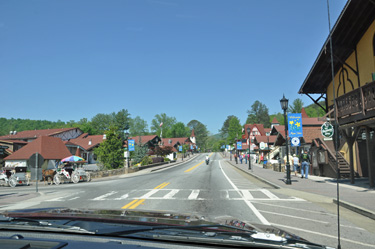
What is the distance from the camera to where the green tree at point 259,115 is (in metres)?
149

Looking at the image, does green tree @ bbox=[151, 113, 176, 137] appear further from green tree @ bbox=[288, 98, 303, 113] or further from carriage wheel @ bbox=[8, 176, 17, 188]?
carriage wheel @ bbox=[8, 176, 17, 188]

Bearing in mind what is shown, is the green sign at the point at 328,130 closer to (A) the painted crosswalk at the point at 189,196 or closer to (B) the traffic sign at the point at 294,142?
(A) the painted crosswalk at the point at 189,196

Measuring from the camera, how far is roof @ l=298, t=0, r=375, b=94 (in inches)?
635

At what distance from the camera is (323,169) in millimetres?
23328

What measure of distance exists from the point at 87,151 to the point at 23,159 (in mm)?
24784

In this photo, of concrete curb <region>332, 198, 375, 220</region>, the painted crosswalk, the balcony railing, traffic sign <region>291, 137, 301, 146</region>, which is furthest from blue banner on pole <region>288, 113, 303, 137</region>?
concrete curb <region>332, 198, 375, 220</region>

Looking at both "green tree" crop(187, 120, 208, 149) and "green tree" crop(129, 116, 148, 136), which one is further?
"green tree" crop(187, 120, 208, 149)

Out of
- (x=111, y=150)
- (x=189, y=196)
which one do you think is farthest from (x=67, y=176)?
(x=189, y=196)

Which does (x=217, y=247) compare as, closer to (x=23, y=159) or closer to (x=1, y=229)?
(x=1, y=229)

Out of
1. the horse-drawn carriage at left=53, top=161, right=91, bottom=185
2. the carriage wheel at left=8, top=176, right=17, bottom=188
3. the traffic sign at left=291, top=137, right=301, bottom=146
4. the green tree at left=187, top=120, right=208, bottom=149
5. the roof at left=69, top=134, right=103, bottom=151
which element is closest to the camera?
the traffic sign at left=291, top=137, right=301, bottom=146

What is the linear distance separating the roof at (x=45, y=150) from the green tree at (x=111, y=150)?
10562 mm

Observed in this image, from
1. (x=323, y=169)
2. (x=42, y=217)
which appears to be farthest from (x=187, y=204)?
(x=323, y=169)

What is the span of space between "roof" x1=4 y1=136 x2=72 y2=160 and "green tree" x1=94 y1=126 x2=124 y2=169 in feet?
34.7

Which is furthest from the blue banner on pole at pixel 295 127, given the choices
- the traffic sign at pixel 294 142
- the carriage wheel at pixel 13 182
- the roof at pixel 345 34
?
the carriage wheel at pixel 13 182
